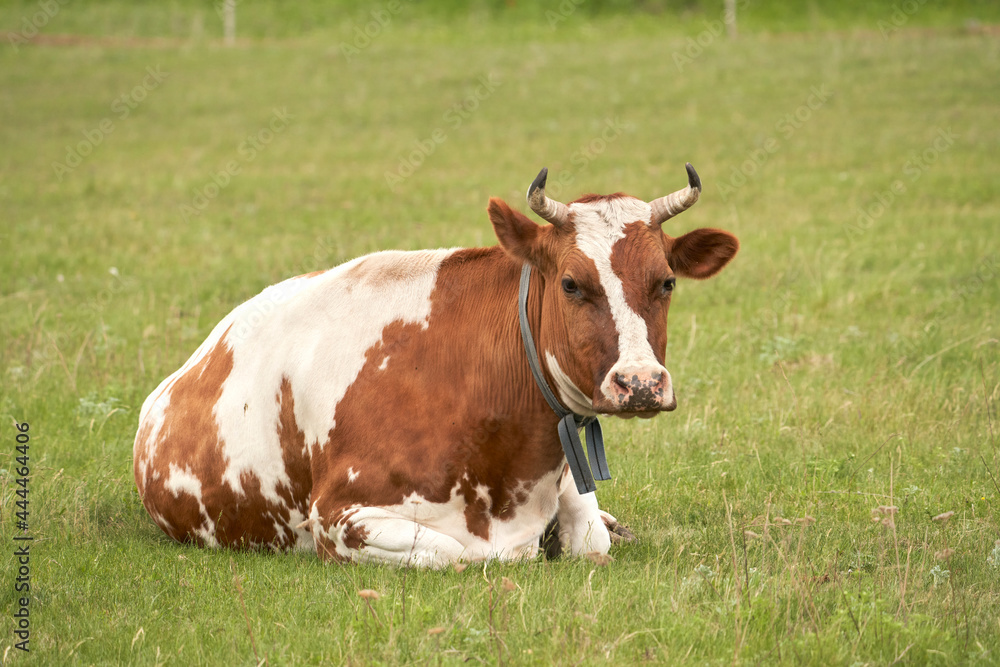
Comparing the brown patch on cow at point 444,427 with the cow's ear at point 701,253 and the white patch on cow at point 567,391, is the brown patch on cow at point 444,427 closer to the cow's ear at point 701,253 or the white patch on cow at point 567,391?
the white patch on cow at point 567,391

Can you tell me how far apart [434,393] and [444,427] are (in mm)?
202

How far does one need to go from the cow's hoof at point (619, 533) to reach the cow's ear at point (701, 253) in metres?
1.59

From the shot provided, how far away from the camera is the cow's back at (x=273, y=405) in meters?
5.79

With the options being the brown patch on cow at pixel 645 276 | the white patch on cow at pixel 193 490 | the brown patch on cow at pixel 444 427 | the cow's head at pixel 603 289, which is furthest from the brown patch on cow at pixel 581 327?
the white patch on cow at pixel 193 490

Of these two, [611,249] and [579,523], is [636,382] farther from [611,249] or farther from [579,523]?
[579,523]

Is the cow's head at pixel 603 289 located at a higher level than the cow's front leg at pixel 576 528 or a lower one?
higher

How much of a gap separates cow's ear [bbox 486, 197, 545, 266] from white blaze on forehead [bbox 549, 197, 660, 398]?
25 centimetres

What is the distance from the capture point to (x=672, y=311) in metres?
12.1

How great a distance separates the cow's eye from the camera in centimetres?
514

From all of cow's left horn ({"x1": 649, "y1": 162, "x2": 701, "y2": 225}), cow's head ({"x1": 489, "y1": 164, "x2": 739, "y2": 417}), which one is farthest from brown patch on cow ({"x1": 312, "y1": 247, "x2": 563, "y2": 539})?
cow's left horn ({"x1": 649, "y1": 162, "x2": 701, "y2": 225})

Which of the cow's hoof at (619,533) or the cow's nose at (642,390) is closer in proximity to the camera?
the cow's nose at (642,390)

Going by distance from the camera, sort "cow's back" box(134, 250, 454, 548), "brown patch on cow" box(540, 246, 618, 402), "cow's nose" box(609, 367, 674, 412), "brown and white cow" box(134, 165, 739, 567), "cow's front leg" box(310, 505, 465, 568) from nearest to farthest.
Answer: "cow's nose" box(609, 367, 674, 412)
"brown patch on cow" box(540, 246, 618, 402)
"brown and white cow" box(134, 165, 739, 567)
"cow's front leg" box(310, 505, 465, 568)
"cow's back" box(134, 250, 454, 548)

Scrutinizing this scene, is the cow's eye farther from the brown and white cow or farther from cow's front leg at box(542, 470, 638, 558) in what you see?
cow's front leg at box(542, 470, 638, 558)

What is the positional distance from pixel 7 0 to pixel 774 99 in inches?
→ 1402
